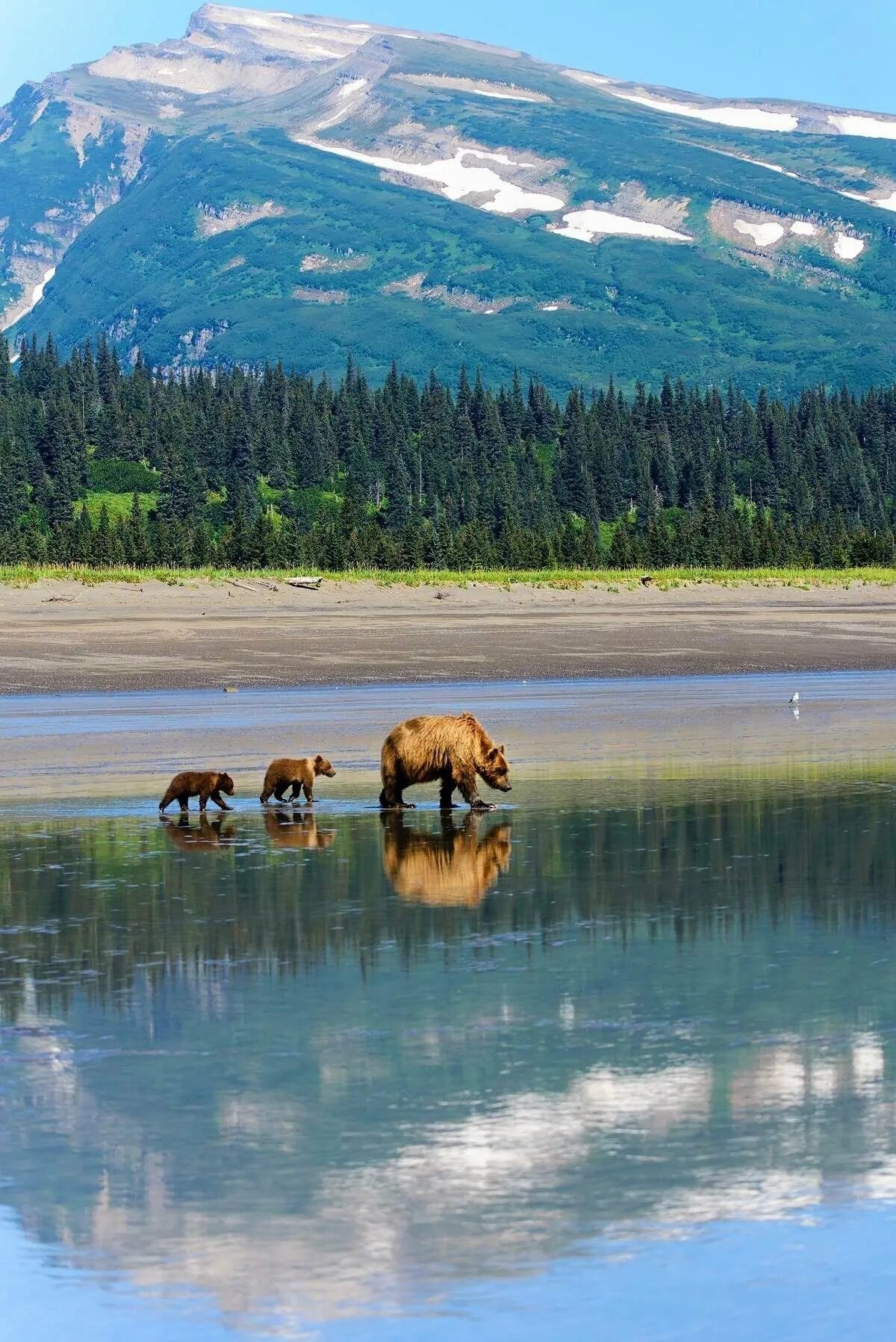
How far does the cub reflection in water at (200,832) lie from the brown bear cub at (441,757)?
1.89 m

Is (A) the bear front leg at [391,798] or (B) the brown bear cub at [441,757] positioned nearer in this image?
(B) the brown bear cub at [441,757]

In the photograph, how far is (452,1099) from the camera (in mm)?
8977

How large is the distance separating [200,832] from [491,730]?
1134 centimetres

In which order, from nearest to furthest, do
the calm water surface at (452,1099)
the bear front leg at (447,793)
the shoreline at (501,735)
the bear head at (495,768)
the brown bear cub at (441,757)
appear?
the calm water surface at (452,1099) → the brown bear cub at (441,757) → the bear head at (495,768) → the bear front leg at (447,793) → the shoreline at (501,735)

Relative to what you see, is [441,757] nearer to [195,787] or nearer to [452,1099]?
[195,787]

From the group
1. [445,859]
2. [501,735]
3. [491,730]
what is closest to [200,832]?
[445,859]

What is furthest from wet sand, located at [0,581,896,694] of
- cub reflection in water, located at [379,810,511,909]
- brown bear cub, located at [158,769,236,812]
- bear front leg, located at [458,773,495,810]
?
cub reflection in water, located at [379,810,511,909]

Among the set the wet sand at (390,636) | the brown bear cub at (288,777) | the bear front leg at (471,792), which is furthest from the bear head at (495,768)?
the wet sand at (390,636)

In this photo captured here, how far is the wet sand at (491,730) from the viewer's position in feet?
75.1

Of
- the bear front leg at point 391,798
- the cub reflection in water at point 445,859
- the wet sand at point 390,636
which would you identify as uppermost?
the wet sand at point 390,636

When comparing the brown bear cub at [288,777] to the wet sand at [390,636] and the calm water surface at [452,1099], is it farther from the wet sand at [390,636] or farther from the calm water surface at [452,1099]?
the wet sand at [390,636]

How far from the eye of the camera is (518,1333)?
6359 mm

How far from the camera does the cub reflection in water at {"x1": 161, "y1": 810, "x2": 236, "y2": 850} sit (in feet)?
59.5

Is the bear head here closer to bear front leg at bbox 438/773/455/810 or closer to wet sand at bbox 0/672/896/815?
wet sand at bbox 0/672/896/815
